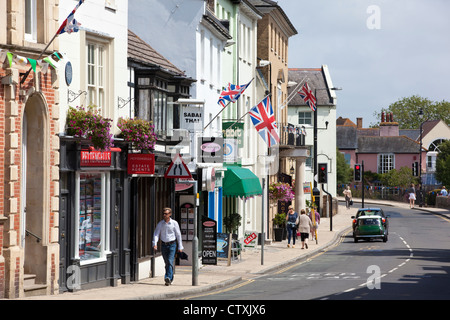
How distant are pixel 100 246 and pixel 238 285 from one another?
409 cm

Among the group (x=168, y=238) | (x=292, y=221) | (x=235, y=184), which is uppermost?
(x=235, y=184)

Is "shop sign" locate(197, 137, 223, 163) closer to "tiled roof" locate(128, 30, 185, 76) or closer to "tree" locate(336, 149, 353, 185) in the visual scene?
"tiled roof" locate(128, 30, 185, 76)

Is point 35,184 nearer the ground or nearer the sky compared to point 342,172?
nearer the ground

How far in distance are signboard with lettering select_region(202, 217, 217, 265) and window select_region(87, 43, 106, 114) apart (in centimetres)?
720

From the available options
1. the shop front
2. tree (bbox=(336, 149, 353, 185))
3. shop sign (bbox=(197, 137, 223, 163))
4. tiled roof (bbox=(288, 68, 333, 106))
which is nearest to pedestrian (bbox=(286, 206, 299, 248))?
shop sign (bbox=(197, 137, 223, 163))

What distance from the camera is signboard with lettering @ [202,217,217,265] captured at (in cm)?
2838

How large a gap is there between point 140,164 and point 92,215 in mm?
2017

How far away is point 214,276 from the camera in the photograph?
25.9 metres

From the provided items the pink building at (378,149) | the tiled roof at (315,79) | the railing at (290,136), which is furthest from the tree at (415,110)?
the railing at (290,136)

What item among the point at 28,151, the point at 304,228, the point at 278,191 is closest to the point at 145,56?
the point at 28,151

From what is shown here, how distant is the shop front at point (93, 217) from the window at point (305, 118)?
57820 millimetres

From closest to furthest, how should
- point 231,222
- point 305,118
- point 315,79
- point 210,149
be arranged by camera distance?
point 210,149
point 231,222
point 305,118
point 315,79

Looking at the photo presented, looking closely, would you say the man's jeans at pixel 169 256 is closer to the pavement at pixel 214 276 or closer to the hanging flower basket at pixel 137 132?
the pavement at pixel 214 276

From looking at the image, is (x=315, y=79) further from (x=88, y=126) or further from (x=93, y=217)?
(x=88, y=126)
